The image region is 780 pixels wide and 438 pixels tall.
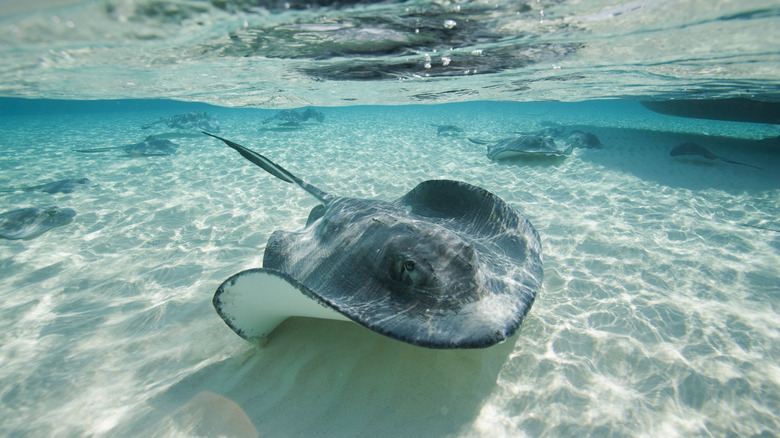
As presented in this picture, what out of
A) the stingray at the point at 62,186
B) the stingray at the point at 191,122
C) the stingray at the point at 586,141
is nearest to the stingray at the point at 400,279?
the stingray at the point at 62,186

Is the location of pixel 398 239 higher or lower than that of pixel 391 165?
higher

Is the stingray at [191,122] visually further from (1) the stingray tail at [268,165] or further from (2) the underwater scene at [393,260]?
(1) the stingray tail at [268,165]

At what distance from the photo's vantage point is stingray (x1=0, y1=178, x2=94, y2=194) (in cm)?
841

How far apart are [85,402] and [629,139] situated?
18.8m

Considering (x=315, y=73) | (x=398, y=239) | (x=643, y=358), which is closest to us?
(x=398, y=239)

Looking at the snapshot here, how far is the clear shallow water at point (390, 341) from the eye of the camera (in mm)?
2584

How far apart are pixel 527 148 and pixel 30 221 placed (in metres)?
13.1

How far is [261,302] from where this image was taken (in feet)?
8.33

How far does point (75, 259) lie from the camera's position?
17.1ft

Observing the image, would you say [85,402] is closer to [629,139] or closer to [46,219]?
[46,219]

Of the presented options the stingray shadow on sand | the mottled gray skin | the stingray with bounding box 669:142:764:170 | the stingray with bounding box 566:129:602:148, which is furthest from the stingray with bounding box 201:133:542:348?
the stingray with bounding box 566:129:602:148

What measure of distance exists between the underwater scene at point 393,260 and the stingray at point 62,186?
2.4 inches

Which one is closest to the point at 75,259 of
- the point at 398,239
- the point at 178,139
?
the point at 398,239

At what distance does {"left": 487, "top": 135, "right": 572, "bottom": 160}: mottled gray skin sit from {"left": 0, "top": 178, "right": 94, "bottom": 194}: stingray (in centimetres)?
1312
